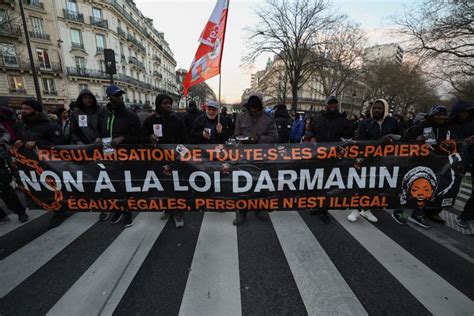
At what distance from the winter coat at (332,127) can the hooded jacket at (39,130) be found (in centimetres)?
456

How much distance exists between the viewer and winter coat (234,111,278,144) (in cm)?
375

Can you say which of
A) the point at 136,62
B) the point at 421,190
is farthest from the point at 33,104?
the point at 136,62

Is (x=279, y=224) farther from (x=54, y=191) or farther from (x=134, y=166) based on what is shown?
(x=54, y=191)

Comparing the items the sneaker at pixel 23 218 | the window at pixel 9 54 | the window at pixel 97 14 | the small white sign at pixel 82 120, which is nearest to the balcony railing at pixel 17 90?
the window at pixel 9 54

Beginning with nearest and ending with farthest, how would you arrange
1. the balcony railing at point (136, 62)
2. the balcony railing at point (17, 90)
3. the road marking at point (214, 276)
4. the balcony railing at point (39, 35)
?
1. the road marking at point (214, 276)
2. the balcony railing at point (17, 90)
3. the balcony railing at point (39, 35)
4. the balcony railing at point (136, 62)

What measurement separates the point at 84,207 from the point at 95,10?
1588 inches

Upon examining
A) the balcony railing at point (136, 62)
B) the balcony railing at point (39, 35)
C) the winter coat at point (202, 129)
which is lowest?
the winter coat at point (202, 129)

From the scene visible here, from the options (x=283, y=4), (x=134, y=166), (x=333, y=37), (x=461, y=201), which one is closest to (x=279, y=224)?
(x=134, y=166)

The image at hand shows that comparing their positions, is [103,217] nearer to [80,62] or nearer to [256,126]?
[256,126]

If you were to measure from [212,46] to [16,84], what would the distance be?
105 feet

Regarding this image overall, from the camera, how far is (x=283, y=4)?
20250 millimetres

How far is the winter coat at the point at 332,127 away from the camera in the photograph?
379cm

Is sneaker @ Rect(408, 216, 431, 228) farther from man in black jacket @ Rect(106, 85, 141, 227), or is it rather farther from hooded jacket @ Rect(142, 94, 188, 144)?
man in black jacket @ Rect(106, 85, 141, 227)

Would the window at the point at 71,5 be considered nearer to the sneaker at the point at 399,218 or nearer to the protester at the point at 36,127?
the protester at the point at 36,127
